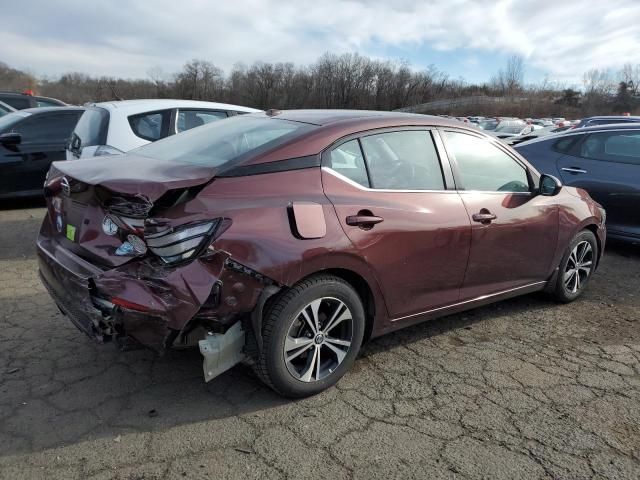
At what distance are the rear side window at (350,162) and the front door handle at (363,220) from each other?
226 millimetres

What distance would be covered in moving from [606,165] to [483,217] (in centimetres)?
375

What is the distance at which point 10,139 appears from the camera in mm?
7238

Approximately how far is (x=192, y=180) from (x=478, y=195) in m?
2.07

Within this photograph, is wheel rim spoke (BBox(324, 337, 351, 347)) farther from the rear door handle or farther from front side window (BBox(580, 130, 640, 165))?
front side window (BBox(580, 130, 640, 165))

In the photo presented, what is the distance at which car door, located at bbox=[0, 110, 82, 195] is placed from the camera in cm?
739

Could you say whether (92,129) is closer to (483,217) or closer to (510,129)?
(483,217)

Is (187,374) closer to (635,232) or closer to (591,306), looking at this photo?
(591,306)

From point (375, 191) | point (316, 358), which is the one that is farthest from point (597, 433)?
point (375, 191)

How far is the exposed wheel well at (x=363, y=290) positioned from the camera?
2932 mm

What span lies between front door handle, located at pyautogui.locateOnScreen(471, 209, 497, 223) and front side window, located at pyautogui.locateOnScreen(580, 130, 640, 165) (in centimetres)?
371

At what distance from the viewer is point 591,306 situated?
4.67 metres

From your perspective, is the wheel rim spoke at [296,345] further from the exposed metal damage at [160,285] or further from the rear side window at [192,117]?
the rear side window at [192,117]

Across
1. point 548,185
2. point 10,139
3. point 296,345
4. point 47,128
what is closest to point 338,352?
point 296,345

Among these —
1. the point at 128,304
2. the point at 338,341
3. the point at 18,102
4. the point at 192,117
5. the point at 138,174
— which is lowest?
the point at 338,341
